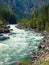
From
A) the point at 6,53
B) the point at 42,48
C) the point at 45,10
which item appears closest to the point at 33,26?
the point at 45,10

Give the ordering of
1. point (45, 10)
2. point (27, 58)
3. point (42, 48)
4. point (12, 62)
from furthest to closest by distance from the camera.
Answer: point (45, 10) < point (42, 48) < point (27, 58) < point (12, 62)

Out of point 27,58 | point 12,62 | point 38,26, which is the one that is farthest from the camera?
point 38,26

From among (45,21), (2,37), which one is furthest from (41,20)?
(2,37)

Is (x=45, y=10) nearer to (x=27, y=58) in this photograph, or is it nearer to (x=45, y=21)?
(x=45, y=21)

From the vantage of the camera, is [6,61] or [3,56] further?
[3,56]

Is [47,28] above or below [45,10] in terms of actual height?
below

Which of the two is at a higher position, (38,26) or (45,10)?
(45,10)

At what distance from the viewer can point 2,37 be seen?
7469 cm

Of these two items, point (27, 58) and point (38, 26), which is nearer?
point (27, 58)

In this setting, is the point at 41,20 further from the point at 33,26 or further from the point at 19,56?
the point at 19,56

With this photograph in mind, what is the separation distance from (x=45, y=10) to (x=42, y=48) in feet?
232

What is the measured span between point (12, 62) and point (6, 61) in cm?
139

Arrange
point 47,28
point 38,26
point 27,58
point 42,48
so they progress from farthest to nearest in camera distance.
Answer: point 38,26 → point 47,28 → point 42,48 → point 27,58

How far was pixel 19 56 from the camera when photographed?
45.7 meters
